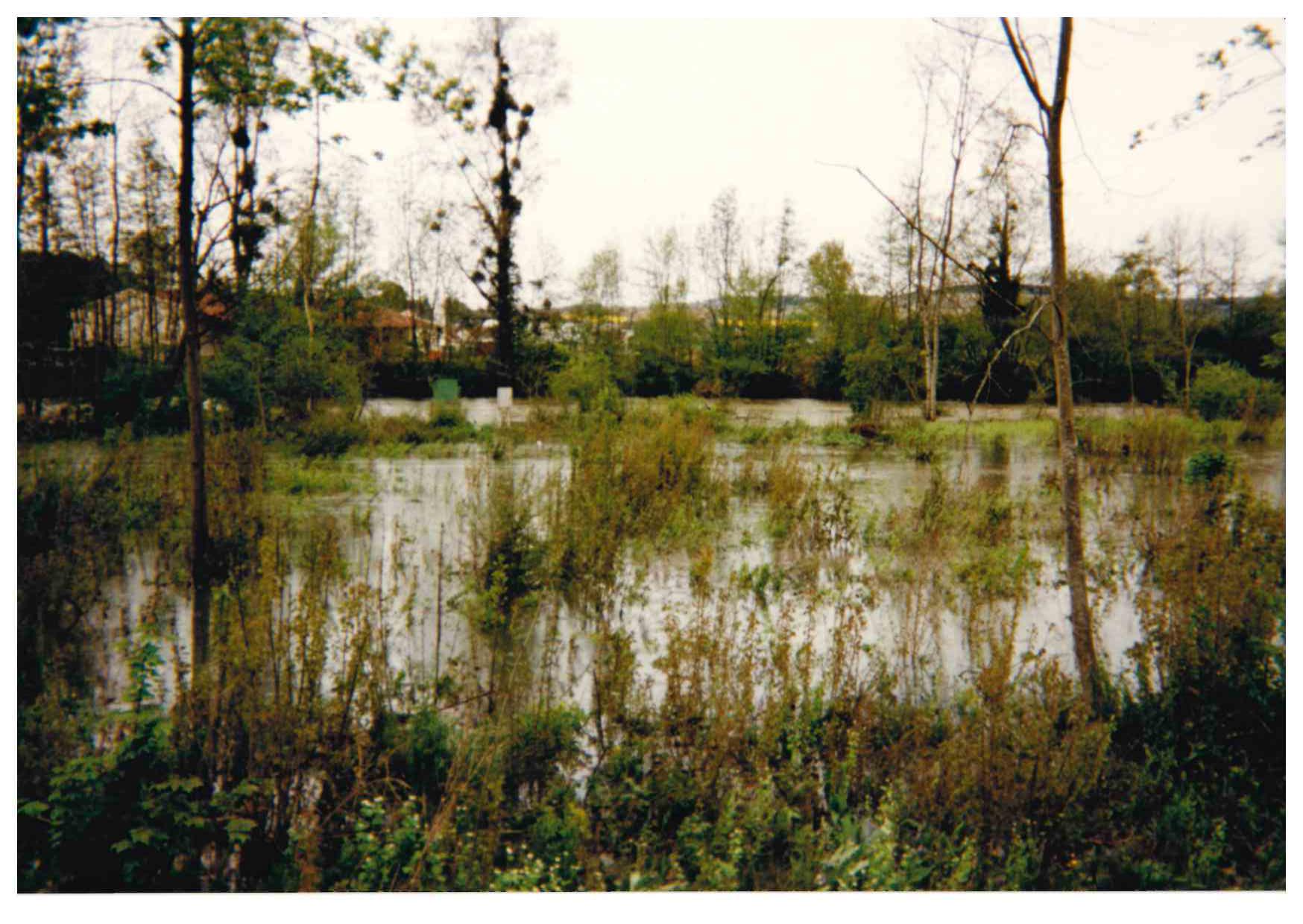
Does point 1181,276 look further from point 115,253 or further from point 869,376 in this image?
point 115,253

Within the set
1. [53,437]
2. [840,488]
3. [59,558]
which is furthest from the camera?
[840,488]

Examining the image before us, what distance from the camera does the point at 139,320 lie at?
5.30 m

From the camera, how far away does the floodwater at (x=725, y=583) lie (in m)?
3.92

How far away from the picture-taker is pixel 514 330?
963 centimetres

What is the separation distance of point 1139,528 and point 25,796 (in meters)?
6.28

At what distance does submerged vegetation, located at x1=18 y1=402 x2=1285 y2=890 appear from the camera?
8.12 ft

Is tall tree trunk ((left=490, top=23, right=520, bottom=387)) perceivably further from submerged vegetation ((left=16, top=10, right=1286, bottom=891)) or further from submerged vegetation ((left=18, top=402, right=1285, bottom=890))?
submerged vegetation ((left=18, top=402, right=1285, bottom=890))

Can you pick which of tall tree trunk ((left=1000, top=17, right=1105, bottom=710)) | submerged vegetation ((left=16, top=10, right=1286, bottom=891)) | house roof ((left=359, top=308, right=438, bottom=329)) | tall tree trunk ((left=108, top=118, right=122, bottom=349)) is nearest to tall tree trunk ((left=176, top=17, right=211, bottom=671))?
submerged vegetation ((left=16, top=10, right=1286, bottom=891))

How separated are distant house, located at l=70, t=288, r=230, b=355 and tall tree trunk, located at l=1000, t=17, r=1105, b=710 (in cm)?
394

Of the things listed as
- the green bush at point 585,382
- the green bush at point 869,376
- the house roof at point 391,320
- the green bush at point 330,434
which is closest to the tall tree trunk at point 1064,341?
the green bush at point 869,376

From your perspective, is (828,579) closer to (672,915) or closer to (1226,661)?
(1226,661)

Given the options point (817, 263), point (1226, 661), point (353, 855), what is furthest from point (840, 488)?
point (353, 855)

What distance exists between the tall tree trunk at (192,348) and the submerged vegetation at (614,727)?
12cm

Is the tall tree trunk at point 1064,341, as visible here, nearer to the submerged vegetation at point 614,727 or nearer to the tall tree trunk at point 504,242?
the submerged vegetation at point 614,727
